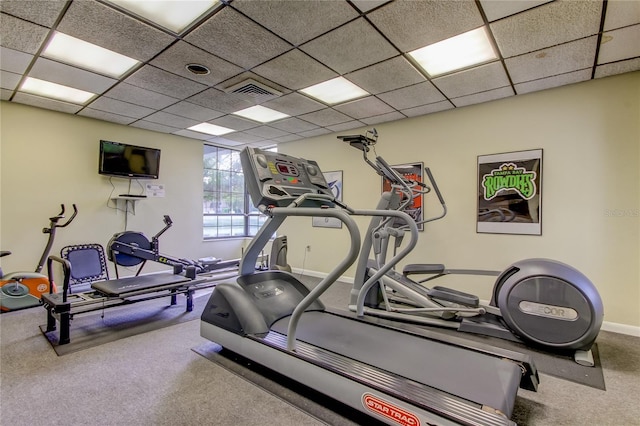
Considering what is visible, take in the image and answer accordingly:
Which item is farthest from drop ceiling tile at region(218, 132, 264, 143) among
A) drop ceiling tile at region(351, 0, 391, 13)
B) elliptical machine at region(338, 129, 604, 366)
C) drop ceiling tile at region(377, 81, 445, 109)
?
drop ceiling tile at region(351, 0, 391, 13)

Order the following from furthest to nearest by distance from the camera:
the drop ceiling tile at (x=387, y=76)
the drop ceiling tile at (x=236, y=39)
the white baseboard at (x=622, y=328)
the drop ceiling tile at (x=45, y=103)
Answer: the drop ceiling tile at (x=45, y=103) < the white baseboard at (x=622, y=328) < the drop ceiling tile at (x=387, y=76) < the drop ceiling tile at (x=236, y=39)

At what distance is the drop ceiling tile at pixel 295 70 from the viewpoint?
2936mm

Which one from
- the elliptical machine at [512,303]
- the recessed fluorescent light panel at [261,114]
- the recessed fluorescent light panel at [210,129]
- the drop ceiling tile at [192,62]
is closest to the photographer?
the elliptical machine at [512,303]

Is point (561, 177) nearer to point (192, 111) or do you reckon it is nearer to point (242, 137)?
point (192, 111)

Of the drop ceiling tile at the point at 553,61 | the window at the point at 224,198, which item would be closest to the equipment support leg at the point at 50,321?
the window at the point at 224,198

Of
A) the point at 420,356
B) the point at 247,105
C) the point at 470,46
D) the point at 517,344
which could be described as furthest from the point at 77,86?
the point at 517,344

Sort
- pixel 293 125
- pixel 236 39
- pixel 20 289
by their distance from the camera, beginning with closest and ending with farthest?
pixel 236 39, pixel 20 289, pixel 293 125

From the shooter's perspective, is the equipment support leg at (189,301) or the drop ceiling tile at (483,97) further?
the equipment support leg at (189,301)

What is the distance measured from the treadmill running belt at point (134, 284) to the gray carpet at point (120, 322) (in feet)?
1.21

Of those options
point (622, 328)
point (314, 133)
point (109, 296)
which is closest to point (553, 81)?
point (622, 328)

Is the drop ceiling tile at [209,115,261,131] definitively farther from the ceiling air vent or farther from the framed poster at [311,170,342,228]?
the framed poster at [311,170,342,228]

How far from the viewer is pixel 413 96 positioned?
12.7 feet

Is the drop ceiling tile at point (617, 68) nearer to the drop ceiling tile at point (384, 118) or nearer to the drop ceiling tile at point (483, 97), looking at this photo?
the drop ceiling tile at point (483, 97)

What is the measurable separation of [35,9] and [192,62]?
3.64ft
